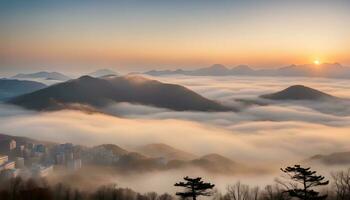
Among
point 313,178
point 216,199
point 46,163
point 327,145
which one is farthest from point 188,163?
point 313,178

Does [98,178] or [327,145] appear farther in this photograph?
[327,145]

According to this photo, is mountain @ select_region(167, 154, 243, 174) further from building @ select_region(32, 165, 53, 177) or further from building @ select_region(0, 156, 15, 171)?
building @ select_region(0, 156, 15, 171)

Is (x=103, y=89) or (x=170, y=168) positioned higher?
(x=103, y=89)

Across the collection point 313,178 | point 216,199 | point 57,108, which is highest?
point 57,108

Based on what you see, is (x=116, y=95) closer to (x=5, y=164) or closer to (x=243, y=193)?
(x=5, y=164)

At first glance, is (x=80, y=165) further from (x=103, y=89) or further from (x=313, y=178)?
(x=103, y=89)

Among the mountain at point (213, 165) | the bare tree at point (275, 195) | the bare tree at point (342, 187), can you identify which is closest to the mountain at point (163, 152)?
the mountain at point (213, 165)

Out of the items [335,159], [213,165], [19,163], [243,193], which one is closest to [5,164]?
[19,163]
